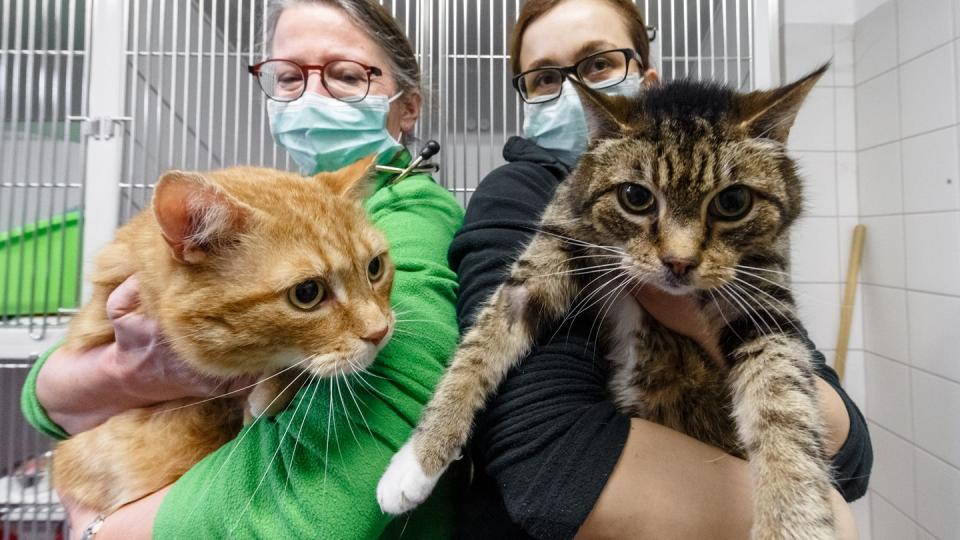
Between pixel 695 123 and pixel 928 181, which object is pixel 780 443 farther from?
pixel 928 181

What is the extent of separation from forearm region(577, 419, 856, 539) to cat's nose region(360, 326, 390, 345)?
377 millimetres

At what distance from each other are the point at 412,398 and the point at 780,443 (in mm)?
543

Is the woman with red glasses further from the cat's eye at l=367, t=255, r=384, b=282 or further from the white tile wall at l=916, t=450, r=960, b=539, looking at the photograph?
the white tile wall at l=916, t=450, r=960, b=539

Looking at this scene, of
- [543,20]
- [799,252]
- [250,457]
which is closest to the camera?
[250,457]

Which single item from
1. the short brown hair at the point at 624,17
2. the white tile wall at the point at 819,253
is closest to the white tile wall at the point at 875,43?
the white tile wall at the point at 819,253

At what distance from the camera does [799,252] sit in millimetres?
2152

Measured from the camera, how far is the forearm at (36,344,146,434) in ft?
2.81

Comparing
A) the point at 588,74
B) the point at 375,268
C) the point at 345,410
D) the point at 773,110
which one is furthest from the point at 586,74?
the point at 345,410

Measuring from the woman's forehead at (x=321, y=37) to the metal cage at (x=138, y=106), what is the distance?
12.7 inches

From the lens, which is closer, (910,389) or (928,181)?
(928,181)

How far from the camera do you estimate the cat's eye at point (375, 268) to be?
33.5 inches

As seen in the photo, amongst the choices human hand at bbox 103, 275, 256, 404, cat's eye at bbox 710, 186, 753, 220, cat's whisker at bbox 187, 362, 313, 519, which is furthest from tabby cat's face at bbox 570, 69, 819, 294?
human hand at bbox 103, 275, 256, 404

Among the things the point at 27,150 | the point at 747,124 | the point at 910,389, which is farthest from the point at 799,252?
the point at 27,150

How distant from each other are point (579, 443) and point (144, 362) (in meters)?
0.68
